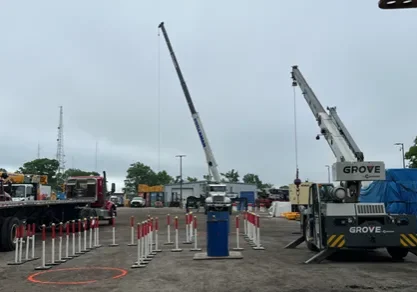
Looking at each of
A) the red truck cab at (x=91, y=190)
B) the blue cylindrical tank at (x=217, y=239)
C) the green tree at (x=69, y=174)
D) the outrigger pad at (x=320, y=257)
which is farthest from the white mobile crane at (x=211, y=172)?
the green tree at (x=69, y=174)

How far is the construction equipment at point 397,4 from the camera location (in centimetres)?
507

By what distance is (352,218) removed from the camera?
12859 mm

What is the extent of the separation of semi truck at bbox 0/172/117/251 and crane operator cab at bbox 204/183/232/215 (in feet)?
36.4

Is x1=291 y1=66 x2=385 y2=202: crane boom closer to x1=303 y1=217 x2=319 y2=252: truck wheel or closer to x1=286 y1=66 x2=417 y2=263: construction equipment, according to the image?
x1=286 y1=66 x2=417 y2=263: construction equipment

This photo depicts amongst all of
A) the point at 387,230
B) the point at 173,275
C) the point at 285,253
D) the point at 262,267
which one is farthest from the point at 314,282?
the point at 285,253

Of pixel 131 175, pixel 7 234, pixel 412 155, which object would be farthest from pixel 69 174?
pixel 7 234

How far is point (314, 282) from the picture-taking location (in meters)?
9.75

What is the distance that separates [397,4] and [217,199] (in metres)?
36.3

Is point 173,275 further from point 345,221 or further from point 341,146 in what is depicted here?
point 341,146

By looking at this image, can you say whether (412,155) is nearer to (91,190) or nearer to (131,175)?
(91,190)

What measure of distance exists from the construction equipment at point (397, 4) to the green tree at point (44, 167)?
108 meters

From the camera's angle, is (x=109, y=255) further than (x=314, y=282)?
Yes

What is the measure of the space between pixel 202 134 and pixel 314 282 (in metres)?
31.5

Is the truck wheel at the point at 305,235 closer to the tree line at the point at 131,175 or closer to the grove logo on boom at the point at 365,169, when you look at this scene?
the grove logo on boom at the point at 365,169
